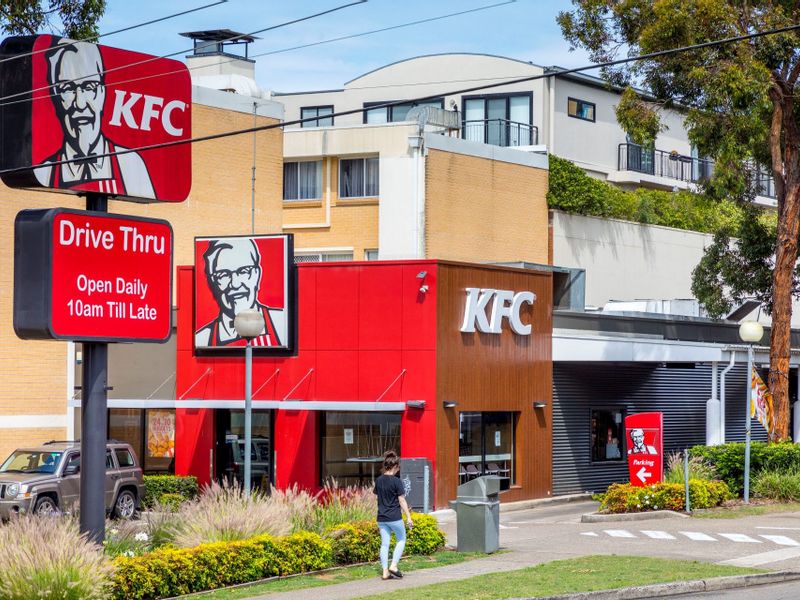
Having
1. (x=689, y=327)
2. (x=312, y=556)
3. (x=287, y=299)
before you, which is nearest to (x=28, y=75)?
(x=312, y=556)

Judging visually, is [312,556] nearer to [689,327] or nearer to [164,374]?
[164,374]

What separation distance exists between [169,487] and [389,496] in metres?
13.9

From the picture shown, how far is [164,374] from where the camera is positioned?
117 ft

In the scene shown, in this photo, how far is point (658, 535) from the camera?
76.3ft

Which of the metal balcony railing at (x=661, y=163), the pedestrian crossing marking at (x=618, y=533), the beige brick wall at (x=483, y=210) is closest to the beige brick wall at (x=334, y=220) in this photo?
the beige brick wall at (x=483, y=210)

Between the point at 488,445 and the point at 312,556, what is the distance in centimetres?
1221

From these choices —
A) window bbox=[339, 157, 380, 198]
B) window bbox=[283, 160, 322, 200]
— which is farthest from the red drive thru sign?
window bbox=[283, 160, 322, 200]

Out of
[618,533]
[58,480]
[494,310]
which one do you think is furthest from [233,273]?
[618,533]

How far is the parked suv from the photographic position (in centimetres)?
2753

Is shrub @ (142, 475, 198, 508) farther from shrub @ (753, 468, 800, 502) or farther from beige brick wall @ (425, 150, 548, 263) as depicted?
beige brick wall @ (425, 150, 548, 263)

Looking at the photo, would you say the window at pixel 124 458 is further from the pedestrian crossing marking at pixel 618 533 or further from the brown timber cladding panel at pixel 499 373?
the pedestrian crossing marking at pixel 618 533

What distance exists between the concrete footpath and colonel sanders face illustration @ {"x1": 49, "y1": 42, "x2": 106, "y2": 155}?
6.37m

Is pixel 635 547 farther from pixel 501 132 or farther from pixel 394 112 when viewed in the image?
pixel 394 112

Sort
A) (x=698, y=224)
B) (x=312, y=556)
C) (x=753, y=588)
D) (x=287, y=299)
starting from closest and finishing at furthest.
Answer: (x=753, y=588)
(x=312, y=556)
(x=287, y=299)
(x=698, y=224)
